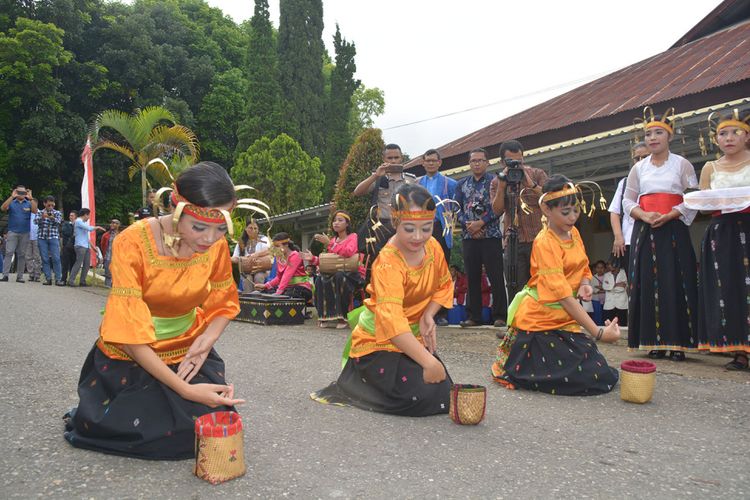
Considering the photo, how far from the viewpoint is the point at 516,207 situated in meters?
6.51

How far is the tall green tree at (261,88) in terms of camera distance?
27.7m

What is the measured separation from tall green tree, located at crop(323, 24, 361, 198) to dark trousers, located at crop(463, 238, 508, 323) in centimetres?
2259

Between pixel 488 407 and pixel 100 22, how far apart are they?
2917 centimetres

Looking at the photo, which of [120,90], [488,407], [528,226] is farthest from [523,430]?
[120,90]

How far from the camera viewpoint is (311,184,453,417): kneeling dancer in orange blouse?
11.6 ft

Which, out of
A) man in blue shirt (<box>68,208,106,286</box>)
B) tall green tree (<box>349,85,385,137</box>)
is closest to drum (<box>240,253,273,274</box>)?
man in blue shirt (<box>68,208,106,286</box>)

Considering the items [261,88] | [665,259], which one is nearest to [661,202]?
[665,259]

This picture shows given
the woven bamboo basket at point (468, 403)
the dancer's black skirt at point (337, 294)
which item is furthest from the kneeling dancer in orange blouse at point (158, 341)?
the dancer's black skirt at point (337, 294)

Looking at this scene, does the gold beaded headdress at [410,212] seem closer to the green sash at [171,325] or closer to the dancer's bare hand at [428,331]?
the dancer's bare hand at [428,331]

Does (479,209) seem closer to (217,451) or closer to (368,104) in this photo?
(217,451)

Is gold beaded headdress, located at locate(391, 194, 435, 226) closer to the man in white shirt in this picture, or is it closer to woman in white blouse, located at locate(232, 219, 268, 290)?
the man in white shirt

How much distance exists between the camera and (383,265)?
3674 mm

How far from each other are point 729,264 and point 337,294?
14.8ft

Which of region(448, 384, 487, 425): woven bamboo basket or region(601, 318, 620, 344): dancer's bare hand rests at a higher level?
region(601, 318, 620, 344): dancer's bare hand
